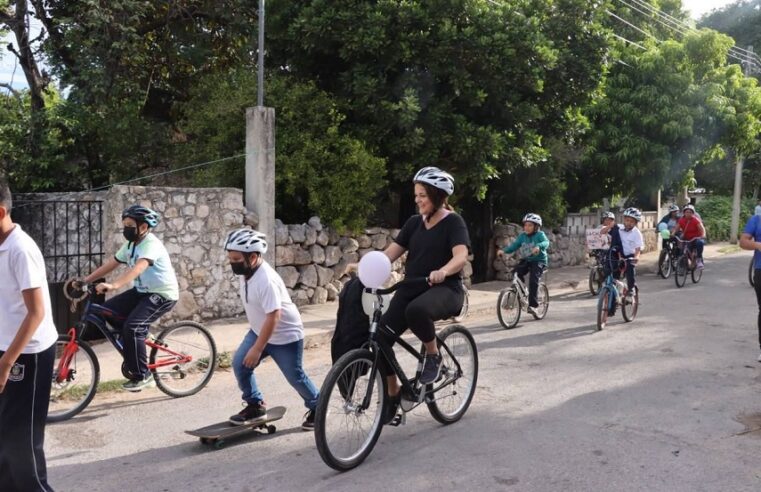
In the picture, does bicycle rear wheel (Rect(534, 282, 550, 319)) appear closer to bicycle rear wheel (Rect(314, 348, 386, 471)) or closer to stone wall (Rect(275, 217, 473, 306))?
stone wall (Rect(275, 217, 473, 306))

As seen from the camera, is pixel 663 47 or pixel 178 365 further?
pixel 663 47

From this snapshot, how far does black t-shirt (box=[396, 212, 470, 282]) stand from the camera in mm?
5309

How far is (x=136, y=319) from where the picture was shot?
6445 millimetres

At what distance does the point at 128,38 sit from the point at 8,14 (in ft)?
8.85

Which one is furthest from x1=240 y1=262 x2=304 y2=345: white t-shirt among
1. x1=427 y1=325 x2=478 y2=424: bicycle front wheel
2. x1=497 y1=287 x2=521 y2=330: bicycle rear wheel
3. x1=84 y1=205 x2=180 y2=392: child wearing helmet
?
x1=497 y1=287 x2=521 y2=330: bicycle rear wheel

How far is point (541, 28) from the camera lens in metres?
14.1

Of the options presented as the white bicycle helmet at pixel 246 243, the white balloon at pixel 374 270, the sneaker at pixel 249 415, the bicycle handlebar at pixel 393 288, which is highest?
the white bicycle helmet at pixel 246 243

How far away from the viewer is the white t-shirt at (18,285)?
11.8ft

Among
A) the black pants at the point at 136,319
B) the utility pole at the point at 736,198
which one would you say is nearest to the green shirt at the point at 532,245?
the black pants at the point at 136,319

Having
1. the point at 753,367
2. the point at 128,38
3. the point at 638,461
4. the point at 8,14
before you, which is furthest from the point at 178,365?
the point at 8,14

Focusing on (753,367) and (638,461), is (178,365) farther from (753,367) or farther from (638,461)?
(753,367)

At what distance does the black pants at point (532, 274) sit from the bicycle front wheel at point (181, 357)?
5.78 meters

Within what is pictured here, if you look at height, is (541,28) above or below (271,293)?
above

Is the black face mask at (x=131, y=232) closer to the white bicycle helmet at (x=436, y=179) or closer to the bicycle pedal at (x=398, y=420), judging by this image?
the white bicycle helmet at (x=436, y=179)
